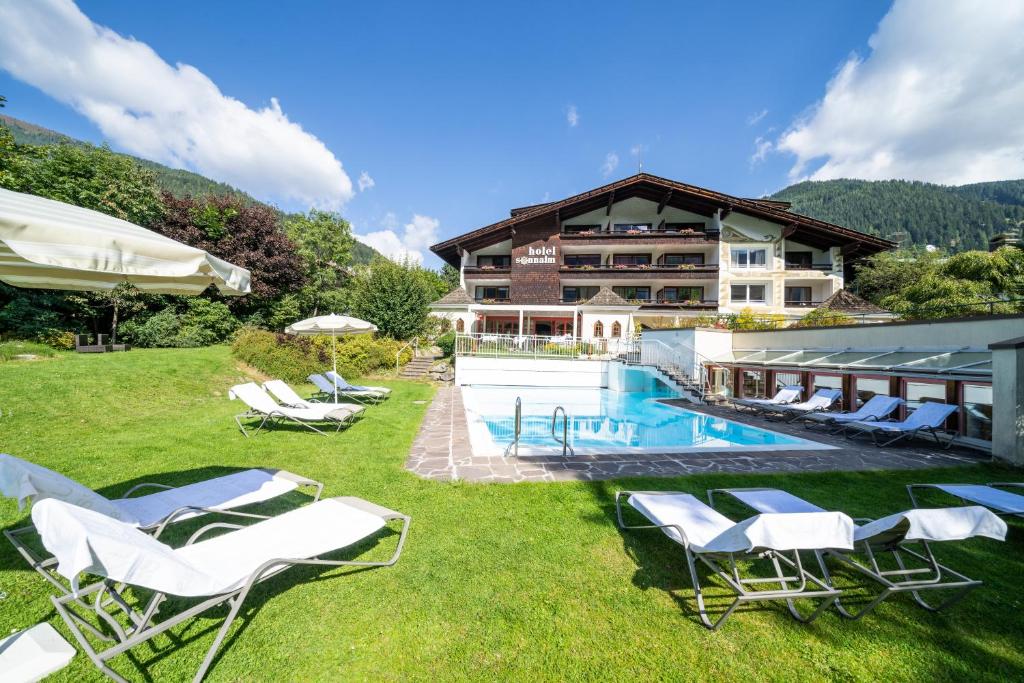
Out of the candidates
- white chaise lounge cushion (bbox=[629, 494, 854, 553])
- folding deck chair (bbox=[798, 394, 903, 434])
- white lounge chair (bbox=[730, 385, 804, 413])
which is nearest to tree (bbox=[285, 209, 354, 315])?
white lounge chair (bbox=[730, 385, 804, 413])

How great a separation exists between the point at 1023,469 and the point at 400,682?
30.4 ft

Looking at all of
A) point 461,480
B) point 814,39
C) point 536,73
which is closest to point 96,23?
point 536,73

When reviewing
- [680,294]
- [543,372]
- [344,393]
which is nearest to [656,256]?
[680,294]

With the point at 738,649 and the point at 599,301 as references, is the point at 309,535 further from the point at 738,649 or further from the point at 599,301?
the point at 599,301

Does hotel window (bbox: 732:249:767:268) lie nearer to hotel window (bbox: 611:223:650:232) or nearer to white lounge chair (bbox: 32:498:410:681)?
hotel window (bbox: 611:223:650:232)

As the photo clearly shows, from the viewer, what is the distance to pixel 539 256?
2861 cm

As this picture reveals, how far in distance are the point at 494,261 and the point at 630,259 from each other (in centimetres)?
1059

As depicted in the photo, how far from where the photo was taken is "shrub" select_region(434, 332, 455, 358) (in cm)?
2232

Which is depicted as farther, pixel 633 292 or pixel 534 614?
pixel 633 292

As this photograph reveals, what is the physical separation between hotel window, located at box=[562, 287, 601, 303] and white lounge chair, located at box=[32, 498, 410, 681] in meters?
27.6

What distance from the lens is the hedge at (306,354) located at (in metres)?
14.1

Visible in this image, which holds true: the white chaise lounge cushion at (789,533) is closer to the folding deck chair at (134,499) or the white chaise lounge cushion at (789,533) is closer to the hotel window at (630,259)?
the folding deck chair at (134,499)

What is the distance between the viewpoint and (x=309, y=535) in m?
2.94

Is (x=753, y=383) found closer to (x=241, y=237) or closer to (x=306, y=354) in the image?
(x=306, y=354)
